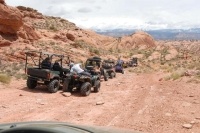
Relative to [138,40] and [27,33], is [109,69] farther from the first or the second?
[138,40]

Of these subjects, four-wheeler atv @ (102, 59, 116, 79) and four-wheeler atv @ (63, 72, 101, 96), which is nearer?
four-wheeler atv @ (63, 72, 101, 96)

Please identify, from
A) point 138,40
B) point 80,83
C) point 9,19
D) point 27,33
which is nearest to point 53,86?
point 80,83

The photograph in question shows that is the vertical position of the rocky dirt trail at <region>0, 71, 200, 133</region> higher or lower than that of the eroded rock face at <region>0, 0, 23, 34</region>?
lower

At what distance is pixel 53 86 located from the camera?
14.9 meters

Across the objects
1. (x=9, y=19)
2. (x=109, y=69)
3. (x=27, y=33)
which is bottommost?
(x=109, y=69)

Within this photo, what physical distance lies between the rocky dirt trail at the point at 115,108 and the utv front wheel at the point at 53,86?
1.02ft

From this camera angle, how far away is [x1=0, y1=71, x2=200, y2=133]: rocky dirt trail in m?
9.71

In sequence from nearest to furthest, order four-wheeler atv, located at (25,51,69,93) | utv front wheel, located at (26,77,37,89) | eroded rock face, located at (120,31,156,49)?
four-wheeler atv, located at (25,51,69,93) < utv front wheel, located at (26,77,37,89) < eroded rock face, located at (120,31,156,49)

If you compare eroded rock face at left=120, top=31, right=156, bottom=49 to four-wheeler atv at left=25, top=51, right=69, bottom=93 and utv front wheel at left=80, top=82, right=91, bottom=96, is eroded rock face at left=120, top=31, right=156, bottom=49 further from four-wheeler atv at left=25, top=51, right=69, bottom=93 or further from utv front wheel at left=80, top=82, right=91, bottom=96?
utv front wheel at left=80, top=82, right=91, bottom=96

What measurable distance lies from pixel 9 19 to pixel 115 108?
22135 millimetres

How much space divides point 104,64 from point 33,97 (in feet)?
37.6

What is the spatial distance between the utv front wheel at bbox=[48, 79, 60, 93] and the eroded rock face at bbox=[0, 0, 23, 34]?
17.6 m

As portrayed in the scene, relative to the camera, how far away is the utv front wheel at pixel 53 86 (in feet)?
48.7

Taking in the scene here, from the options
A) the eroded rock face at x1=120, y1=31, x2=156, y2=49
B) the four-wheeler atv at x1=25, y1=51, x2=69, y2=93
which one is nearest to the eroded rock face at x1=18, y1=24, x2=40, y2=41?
the four-wheeler atv at x1=25, y1=51, x2=69, y2=93
